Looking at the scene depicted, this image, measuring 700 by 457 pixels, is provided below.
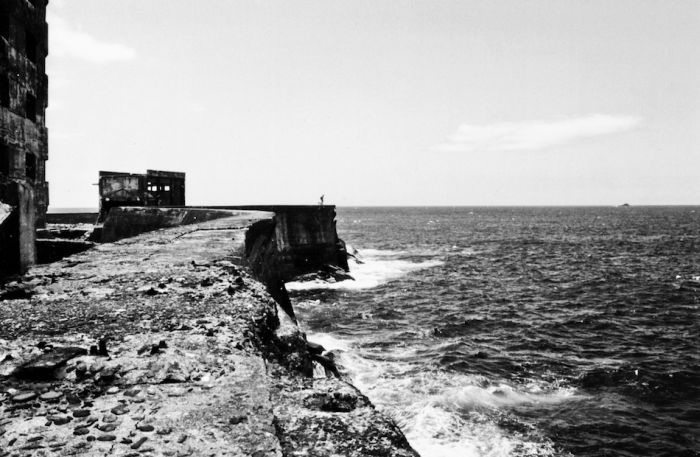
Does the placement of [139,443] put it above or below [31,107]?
below

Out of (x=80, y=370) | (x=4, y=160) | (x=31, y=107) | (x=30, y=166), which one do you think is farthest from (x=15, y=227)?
(x=31, y=107)

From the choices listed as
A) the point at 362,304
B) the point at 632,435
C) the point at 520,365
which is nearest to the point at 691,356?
the point at 520,365

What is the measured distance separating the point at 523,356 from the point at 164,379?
13832 mm

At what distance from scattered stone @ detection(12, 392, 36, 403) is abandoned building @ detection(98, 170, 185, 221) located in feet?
71.1

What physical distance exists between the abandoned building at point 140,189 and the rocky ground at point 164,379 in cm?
1872

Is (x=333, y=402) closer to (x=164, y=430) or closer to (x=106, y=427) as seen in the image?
(x=164, y=430)

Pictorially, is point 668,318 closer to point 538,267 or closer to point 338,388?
point 538,267

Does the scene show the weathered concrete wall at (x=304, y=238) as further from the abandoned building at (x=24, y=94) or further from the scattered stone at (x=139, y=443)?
the scattered stone at (x=139, y=443)

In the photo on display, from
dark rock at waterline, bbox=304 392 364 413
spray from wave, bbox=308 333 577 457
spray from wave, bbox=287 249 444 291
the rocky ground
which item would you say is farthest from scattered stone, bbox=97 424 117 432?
spray from wave, bbox=287 249 444 291

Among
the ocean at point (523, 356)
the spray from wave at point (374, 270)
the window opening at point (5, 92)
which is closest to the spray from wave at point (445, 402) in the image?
the ocean at point (523, 356)

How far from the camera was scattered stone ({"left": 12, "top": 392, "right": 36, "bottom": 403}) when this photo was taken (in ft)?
9.41

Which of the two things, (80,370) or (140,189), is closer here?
(80,370)

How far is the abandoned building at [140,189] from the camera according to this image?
73.8ft

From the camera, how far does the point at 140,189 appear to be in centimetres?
2331
